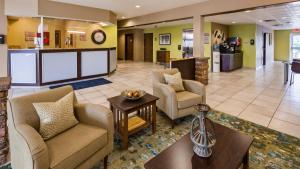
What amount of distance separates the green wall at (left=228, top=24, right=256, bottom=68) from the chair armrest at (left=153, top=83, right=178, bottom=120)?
869cm

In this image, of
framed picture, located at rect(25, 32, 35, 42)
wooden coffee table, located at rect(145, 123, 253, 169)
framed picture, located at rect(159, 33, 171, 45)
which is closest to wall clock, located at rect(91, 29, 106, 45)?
framed picture, located at rect(25, 32, 35, 42)

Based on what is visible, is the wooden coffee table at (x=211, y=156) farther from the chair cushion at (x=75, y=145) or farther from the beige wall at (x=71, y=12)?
the beige wall at (x=71, y=12)

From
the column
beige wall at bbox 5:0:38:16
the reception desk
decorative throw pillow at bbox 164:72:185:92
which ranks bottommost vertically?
decorative throw pillow at bbox 164:72:185:92

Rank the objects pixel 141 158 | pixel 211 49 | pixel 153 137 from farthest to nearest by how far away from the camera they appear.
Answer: pixel 211 49 → pixel 153 137 → pixel 141 158

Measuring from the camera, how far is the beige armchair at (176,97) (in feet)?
9.59

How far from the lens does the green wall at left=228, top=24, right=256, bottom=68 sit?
993cm

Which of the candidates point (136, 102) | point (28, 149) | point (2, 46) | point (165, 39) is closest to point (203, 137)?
point (136, 102)

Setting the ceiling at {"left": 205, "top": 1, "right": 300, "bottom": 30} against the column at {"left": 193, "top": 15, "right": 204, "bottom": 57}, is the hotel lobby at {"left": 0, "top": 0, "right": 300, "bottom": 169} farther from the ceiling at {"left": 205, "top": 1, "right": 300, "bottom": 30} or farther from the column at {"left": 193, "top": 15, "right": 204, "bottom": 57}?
the ceiling at {"left": 205, "top": 1, "right": 300, "bottom": 30}

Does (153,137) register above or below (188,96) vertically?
below

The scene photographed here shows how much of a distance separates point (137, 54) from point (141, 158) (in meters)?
12.3

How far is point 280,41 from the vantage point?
1407cm

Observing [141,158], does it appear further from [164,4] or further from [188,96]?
[164,4]

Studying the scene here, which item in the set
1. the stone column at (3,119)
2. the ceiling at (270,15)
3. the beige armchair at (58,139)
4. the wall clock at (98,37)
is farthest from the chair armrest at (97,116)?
the wall clock at (98,37)

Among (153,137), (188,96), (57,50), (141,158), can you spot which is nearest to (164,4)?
(57,50)
